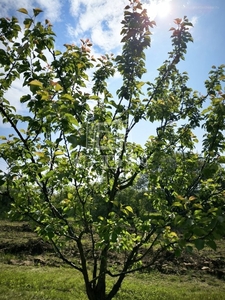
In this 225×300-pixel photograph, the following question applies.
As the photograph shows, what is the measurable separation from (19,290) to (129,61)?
28.2 feet

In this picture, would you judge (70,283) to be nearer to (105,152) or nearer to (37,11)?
(105,152)

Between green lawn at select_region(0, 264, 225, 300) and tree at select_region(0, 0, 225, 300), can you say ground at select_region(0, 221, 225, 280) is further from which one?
tree at select_region(0, 0, 225, 300)

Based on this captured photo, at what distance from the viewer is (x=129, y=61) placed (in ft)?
13.1

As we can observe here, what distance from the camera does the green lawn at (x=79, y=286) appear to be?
8062 mm

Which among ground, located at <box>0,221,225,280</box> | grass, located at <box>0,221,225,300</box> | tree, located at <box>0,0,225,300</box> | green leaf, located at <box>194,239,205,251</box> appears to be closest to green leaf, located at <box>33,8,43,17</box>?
tree, located at <box>0,0,225,300</box>

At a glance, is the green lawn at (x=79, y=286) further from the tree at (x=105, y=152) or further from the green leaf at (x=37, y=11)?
the green leaf at (x=37, y=11)

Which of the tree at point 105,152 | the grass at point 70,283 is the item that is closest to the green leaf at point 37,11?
the tree at point 105,152

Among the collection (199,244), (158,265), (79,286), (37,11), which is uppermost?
(37,11)

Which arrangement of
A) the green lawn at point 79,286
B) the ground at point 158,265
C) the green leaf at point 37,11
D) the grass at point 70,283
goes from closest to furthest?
the green leaf at point 37,11
the green lawn at point 79,286
the grass at point 70,283
the ground at point 158,265

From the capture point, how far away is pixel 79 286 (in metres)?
9.05

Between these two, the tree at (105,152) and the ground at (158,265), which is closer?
the tree at (105,152)

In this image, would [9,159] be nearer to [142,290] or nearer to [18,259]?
[142,290]

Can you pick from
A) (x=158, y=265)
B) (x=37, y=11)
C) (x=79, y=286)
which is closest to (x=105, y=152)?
(x=37, y=11)

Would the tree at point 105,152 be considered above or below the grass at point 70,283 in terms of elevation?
above
